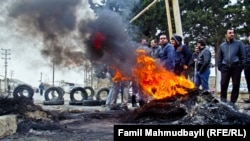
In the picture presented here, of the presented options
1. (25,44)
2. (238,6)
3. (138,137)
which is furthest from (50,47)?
(238,6)

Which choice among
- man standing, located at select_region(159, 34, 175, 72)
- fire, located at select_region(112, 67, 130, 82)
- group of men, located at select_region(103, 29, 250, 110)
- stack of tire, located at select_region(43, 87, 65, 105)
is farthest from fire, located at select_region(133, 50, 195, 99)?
stack of tire, located at select_region(43, 87, 65, 105)

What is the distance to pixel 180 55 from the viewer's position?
10211 mm

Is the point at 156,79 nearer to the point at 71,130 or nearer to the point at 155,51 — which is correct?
the point at 155,51

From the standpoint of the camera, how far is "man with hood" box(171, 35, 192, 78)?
10117mm

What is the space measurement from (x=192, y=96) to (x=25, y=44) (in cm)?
452

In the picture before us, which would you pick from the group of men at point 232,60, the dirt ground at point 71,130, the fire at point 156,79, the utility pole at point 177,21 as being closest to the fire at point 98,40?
the fire at point 156,79

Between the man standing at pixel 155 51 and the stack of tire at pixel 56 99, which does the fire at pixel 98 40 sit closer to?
the man standing at pixel 155 51

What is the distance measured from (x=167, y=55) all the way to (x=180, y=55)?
1204mm

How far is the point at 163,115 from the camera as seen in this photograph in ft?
22.9

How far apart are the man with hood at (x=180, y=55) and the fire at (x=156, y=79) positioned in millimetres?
992

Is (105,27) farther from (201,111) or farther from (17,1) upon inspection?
(201,111)

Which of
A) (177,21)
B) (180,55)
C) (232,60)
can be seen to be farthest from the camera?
(177,21)

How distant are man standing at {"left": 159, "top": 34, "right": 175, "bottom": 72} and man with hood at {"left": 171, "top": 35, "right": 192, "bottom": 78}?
0.96 meters

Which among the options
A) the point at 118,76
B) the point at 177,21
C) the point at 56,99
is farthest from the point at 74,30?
the point at 177,21
